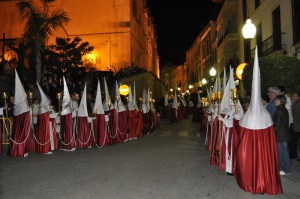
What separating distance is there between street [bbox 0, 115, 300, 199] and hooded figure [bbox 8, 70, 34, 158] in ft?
1.03

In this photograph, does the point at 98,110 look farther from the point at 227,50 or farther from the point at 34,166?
the point at 227,50

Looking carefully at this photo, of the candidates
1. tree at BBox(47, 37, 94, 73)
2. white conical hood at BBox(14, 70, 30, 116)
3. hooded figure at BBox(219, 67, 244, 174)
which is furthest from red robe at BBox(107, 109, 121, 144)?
tree at BBox(47, 37, 94, 73)

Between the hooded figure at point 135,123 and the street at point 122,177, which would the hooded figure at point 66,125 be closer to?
the street at point 122,177

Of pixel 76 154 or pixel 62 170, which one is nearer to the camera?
pixel 62 170

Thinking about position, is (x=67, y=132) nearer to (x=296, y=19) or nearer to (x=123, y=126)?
(x=123, y=126)

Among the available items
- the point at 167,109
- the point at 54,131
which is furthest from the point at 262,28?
the point at 54,131

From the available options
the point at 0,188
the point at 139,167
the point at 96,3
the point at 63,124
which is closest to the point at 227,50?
the point at 96,3

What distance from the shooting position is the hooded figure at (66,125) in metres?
12.2

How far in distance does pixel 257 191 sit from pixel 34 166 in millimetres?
5929

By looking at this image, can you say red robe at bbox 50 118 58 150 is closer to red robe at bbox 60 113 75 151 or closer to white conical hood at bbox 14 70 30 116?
red robe at bbox 60 113 75 151

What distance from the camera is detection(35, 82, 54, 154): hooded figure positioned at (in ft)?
37.7

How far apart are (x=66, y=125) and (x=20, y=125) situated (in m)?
1.75

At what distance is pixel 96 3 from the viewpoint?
36188 mm

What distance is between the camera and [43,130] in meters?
11.7
